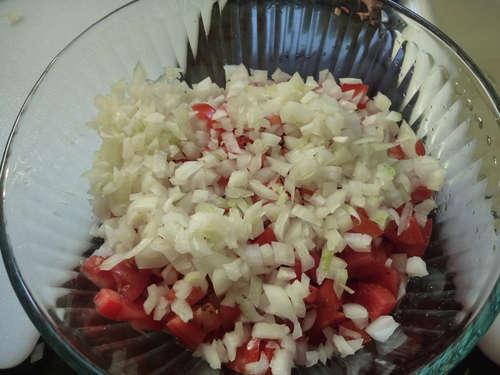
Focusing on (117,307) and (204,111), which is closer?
(117,307)

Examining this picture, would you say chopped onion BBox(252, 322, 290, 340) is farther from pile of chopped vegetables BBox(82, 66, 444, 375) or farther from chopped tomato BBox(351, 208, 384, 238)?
chopped tomato BBox(351, 208, 384, 238)

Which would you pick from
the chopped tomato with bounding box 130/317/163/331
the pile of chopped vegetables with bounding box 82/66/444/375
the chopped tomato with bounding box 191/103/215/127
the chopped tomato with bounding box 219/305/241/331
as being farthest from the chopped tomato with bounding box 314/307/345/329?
the chopped tomato with bounding box 191/103/215/127

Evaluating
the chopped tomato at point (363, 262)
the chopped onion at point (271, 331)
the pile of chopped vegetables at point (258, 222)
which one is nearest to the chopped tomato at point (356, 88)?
the pile of chopped vegetables at point (258, 222)

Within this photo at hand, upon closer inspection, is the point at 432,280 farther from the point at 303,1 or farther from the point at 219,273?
the point at 303,1

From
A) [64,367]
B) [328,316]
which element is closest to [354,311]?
[328,316]

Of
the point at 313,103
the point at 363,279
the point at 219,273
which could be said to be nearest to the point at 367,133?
the point at 313,103

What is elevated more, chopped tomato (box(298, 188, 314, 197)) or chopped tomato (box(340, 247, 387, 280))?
chopped tomato (box(298, 188, 314, 197))

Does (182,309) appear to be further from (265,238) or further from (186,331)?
(265,238)
